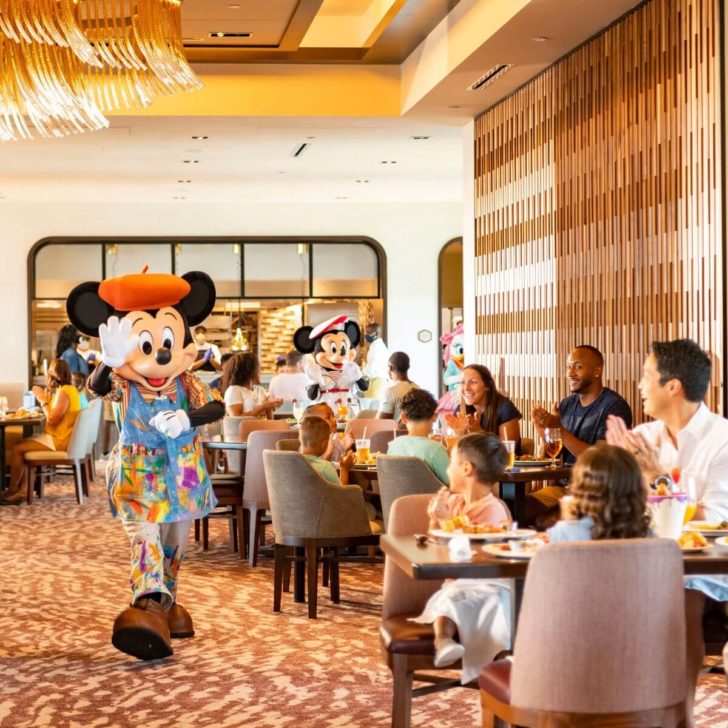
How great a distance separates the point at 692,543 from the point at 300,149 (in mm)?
10320

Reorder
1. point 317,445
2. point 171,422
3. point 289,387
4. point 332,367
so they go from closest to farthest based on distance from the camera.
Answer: point 171,422 → point 317,445 → point 332,367 → point 289,387

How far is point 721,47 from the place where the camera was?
700 cm

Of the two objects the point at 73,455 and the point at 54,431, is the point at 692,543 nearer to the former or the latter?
the point at 73,455

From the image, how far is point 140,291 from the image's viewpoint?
6.47 m

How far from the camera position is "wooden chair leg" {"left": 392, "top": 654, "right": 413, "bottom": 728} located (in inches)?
166

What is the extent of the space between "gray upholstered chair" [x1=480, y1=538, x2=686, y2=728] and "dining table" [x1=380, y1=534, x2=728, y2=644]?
1.08ft

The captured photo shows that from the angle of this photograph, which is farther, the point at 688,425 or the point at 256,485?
the point at 256,485

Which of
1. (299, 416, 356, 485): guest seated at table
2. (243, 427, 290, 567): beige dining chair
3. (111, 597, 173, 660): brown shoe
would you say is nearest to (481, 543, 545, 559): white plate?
(111, 597, 173, 660): brown shoe

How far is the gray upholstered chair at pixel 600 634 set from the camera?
3270 mm

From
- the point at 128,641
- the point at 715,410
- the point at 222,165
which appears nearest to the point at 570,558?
the point at 128,641

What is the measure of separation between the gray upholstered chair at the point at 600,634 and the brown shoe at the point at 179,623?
3.37 m

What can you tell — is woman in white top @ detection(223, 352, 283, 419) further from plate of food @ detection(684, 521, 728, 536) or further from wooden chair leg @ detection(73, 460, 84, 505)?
plate of food @ detection(684, 521, 728, 536)

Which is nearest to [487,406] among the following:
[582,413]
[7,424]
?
[582,413]

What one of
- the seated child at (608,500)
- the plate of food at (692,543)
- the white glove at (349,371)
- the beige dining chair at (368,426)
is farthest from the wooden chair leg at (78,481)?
the seated child at (608,500)
